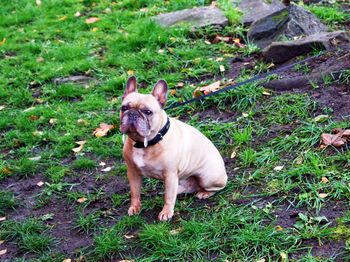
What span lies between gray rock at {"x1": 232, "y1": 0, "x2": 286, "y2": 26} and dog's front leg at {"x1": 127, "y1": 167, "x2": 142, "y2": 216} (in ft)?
14.4

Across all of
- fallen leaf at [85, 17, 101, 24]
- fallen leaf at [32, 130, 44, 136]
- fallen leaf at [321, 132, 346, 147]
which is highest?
fallen leaf at [321, 132, 346, 147]

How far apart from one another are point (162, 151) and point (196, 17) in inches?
186

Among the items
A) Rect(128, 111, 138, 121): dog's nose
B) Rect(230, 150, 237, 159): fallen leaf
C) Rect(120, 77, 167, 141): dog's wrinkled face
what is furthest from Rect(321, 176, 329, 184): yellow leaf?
Rect(128, 111, 138, 121): dog's nose

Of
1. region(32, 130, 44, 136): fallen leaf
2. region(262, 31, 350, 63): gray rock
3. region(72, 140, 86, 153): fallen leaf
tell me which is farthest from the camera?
region(262, 31, 350, 63): gray rock

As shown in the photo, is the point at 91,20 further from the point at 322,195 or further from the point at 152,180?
the point at 322,195

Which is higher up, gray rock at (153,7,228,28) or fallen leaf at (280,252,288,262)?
fallen leaf at (280,252,288,262)

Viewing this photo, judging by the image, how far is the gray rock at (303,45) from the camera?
655cm

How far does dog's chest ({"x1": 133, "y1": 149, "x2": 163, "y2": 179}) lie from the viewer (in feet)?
13.6

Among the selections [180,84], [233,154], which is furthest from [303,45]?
[233,154]

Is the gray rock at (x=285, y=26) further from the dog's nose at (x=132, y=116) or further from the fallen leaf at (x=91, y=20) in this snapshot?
the dog's nose at (x=132, y=116)

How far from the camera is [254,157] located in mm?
5047

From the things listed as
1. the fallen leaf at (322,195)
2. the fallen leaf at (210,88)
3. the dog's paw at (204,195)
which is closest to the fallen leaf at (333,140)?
the fallen leaf at (322,195)

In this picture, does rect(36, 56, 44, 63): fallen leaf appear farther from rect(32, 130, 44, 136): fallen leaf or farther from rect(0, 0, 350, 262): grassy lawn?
rect(32, 130, 44, 136): fallen leaf

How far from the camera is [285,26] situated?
24.3ft
